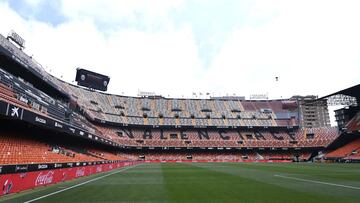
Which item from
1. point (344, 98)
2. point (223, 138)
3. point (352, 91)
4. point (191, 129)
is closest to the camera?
point (352, 91)

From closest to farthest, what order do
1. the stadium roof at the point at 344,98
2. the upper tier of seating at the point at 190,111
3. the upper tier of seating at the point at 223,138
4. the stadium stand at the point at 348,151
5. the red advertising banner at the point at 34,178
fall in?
1. the red advertising banner at the point at 34,178
2. the stadium stand at the point at 348,151
3. the stadium roof at the point at 344,98
4. the upper tier of seating at the point at 223,138
5. the upper tier of seating at the point at 190,111

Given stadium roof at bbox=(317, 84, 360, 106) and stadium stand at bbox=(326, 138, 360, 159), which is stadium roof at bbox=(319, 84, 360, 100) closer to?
stadium roof at bbox=(317, 84, 360, 106)

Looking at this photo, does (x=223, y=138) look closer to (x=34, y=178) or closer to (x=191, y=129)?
(x=191, y=129)

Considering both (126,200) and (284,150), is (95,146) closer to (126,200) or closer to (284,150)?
(126,200)

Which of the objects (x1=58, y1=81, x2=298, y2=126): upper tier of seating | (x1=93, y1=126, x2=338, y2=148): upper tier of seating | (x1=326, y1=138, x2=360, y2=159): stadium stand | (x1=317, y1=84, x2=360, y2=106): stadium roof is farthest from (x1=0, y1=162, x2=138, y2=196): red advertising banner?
(x1=317, y1=84, x2=360, y2=106): stadium roof

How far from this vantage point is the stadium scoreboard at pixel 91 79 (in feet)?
259

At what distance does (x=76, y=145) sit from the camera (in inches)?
1793

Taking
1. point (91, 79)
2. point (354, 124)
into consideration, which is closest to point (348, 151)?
point (354, 124)

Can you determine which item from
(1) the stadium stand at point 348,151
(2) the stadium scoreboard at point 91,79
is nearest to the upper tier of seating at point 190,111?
(2) the stadium scoreboard at point 91,79

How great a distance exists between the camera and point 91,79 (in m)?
81.4

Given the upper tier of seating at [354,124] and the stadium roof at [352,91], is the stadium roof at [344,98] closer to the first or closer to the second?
the stadium roof at [352,91]

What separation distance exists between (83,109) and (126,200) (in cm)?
5840

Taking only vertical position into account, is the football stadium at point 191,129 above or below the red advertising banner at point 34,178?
above

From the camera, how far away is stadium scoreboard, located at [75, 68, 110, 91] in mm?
79000
